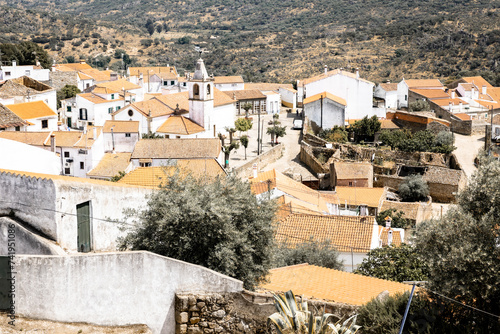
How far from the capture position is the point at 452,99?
57.7 meters

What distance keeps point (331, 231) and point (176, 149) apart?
16.6 meters

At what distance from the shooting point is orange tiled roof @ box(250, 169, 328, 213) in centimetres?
2617

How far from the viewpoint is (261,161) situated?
131 ft

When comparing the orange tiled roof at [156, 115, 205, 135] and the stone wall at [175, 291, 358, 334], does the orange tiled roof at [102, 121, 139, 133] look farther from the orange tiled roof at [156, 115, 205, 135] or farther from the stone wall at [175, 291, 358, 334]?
the stone wall at [175, 291, 358, 334]

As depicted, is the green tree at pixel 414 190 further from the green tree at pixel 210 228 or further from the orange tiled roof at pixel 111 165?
the green tree at pixel 210 228

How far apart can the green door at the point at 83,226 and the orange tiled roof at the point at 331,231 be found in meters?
9.37

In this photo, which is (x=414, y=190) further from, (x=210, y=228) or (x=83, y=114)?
(x=83, y=114)

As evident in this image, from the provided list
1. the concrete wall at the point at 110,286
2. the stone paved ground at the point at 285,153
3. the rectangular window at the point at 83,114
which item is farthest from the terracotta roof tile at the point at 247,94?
the concrete wall at the point at 110,286

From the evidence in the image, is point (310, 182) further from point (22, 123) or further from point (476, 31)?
point (476, 31)

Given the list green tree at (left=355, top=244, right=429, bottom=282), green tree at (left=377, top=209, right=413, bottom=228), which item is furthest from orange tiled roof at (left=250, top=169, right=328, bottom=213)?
green tree at (left=355, top=244, right=429, bottom=282)

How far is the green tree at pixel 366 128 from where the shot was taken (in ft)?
153

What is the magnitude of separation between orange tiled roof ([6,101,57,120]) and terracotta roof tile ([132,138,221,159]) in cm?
757

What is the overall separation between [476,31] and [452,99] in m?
39.2

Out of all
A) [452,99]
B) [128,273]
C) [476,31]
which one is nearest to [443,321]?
[128,273]
